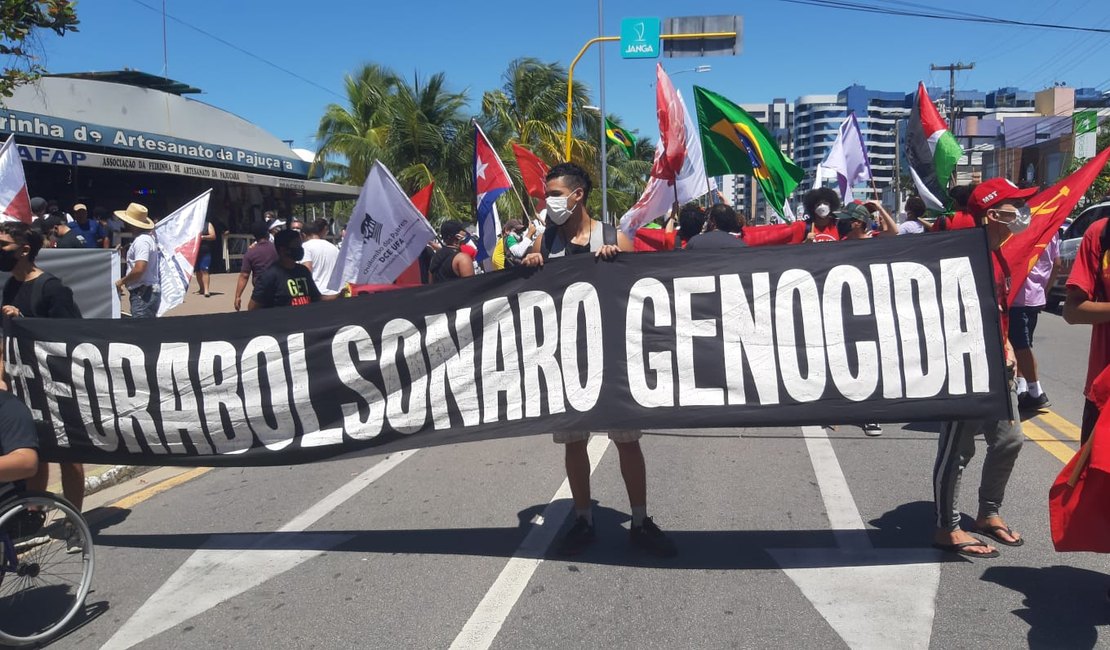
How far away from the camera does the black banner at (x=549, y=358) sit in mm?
4285

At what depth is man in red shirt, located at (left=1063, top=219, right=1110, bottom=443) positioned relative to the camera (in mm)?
3811

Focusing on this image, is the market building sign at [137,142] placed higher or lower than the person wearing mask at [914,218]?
higher

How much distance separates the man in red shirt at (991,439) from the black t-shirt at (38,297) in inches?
197

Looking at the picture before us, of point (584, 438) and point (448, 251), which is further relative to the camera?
point (448, 251)

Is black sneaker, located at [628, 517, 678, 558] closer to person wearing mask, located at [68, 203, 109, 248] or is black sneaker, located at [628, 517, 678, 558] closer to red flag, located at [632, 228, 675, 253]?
red flag, located at [632, 228, 675, 253]

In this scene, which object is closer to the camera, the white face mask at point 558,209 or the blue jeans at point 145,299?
the white face mask at point 558,209

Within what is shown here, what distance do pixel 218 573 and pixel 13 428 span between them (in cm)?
125

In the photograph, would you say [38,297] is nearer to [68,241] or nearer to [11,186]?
[11,186]

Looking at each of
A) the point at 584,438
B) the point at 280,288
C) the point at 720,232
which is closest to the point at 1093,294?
the point at 584,438

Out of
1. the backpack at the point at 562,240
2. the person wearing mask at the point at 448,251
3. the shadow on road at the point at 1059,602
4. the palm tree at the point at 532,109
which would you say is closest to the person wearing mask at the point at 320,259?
the person wearing mask at the point at 448,251

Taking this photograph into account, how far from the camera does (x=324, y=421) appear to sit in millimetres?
4867

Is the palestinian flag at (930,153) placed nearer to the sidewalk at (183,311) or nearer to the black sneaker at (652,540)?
the black sneaker at (652,540)

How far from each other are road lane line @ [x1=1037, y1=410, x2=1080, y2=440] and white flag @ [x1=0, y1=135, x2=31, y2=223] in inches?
347

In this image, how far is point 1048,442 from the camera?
6.66 meters
